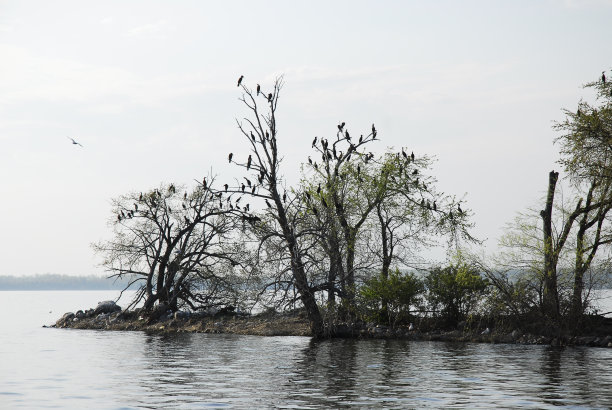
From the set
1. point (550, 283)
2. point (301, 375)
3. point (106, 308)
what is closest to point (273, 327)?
point (550, 283)

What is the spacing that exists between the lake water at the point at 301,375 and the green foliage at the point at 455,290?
11.5 ft

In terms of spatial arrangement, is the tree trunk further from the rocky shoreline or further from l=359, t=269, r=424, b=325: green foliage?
l=359, t=269, r=424, b=325: green foliage

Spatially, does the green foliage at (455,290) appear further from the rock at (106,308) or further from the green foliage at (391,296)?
the rock at (106,308)

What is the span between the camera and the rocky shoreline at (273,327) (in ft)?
115

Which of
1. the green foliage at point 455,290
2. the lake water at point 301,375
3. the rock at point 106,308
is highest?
the green foliage at point 455,290

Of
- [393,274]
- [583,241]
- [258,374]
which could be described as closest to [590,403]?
[258,374]

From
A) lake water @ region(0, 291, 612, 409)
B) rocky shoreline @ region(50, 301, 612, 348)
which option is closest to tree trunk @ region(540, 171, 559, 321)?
rocky shoreline @ region(50, 301, 612, 348)

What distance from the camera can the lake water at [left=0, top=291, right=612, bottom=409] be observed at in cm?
1870

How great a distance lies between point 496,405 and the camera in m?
17.8

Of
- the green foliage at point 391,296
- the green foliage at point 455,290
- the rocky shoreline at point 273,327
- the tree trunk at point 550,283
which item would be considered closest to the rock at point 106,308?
the rocky shoreline at point 273,327

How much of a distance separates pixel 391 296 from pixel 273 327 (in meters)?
7.77

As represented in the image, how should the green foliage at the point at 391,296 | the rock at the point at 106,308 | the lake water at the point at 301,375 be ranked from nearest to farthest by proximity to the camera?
the lake water at the point at 301,375 → the green foliage at the point at 391,296 → the rock at the point at 106,308

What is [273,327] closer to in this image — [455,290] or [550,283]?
[455,290]

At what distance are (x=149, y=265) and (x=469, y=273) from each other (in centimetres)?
2214
